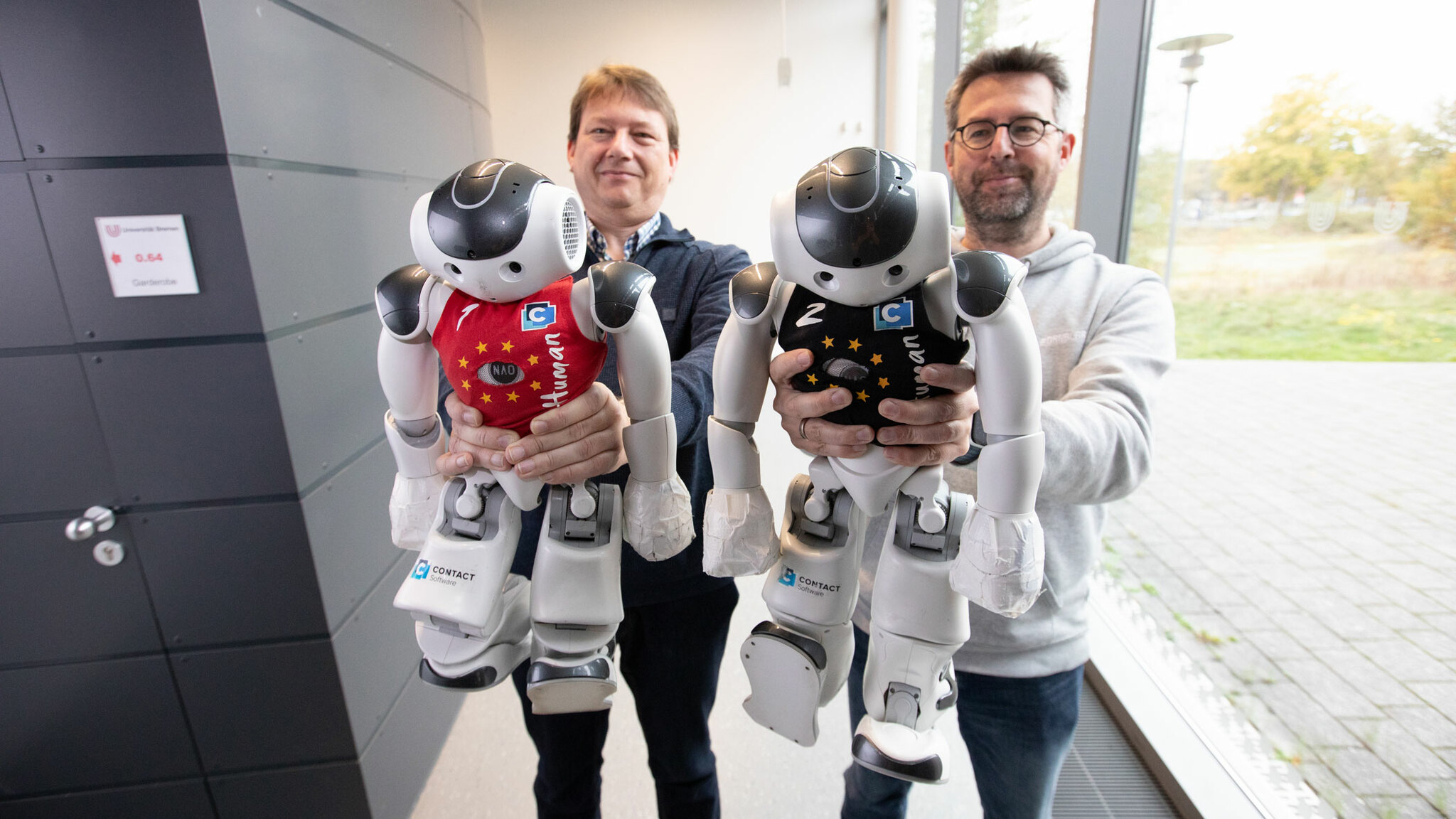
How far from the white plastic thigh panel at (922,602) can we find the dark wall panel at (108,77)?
1292mm

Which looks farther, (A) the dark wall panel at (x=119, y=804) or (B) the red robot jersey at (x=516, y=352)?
(A) the dark wall panel at (x=119, y=804)

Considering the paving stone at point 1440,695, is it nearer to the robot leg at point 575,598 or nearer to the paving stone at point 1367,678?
the paving stone at point 1367,678

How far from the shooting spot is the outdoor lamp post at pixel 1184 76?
161 centimetres

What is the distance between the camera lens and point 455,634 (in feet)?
2.74

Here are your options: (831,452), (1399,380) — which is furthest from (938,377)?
(1399,380)

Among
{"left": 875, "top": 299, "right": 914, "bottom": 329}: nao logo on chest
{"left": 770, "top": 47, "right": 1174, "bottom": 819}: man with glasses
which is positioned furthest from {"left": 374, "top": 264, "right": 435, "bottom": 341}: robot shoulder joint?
{"left": 770, "top": 47, "right": 1174, "bottom": 819}: man with glasses

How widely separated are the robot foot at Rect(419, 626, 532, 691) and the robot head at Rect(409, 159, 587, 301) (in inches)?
17.6

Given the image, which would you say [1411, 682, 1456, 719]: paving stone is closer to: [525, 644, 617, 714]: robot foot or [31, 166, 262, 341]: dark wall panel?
[525, 644, 617, 714]: robot foot

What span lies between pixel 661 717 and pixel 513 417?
0.71 metres

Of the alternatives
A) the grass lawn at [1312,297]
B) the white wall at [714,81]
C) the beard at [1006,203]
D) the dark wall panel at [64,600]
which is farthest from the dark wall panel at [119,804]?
the white wall at [714,81]

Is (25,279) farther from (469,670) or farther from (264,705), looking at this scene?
(469,670)

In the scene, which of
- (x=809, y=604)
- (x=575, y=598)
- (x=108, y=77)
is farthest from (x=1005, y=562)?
(x=108, y=77)

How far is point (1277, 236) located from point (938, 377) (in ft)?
4.44

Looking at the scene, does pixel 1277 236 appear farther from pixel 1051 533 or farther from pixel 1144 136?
pixel 1051 533
